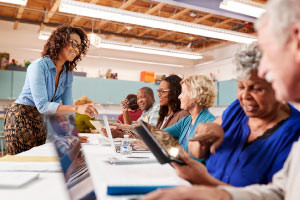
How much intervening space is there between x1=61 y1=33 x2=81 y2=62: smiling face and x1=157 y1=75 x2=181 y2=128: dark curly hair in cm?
102

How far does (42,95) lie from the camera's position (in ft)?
7.06

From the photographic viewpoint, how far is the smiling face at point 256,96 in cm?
103

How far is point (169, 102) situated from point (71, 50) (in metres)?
1.08

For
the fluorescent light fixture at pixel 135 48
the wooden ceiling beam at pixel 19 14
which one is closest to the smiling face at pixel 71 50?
the fluorescent light fixture at pixel 135 48

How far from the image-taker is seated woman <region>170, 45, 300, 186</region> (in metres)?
0.98

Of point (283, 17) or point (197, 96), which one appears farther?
point (197, 96)

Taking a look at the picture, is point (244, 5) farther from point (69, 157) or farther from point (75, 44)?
point (69, 157)

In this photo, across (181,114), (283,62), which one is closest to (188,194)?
(283,62)

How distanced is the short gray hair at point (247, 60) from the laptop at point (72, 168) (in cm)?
49

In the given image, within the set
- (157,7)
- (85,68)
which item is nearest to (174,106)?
(157,7)

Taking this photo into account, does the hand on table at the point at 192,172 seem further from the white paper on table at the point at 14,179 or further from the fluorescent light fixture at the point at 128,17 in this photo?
the fluorescent light fixture at the point at 128,17

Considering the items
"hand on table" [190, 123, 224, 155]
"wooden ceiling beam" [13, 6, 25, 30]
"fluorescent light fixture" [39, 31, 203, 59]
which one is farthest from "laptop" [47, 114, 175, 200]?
"wooden ceiling beam" [13, 6, 25, 30]

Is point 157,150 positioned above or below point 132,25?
below

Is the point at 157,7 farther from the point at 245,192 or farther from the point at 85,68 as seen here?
the point at 245,192
